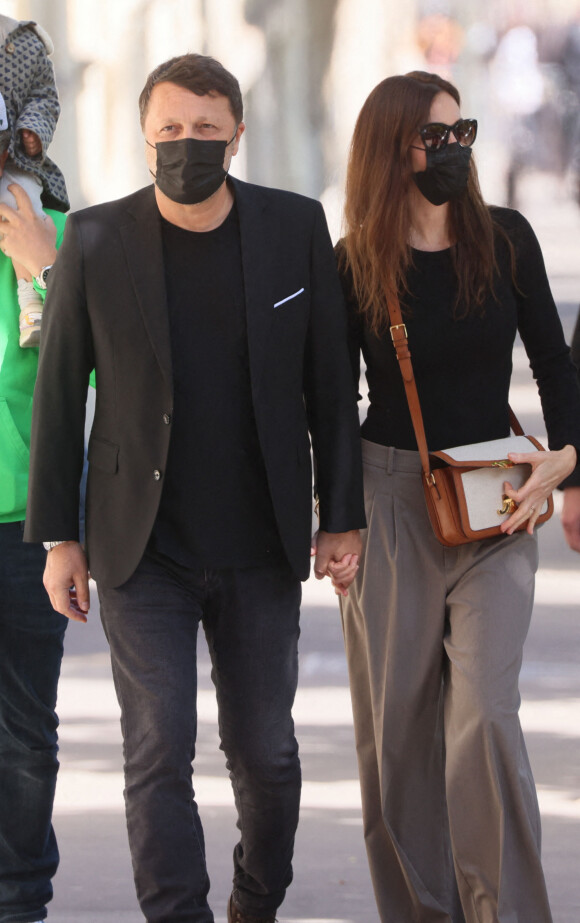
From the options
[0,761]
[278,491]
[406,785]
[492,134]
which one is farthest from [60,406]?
[492,134]

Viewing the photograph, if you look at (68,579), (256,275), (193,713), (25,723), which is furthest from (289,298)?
(25,723)

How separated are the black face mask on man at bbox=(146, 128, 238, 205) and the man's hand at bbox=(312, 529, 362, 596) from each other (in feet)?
2.34

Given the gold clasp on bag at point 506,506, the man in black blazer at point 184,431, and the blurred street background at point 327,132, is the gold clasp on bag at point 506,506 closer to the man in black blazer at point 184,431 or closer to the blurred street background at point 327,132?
the man in black blazer at point 184,431

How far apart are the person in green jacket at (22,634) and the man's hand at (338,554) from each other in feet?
1.94

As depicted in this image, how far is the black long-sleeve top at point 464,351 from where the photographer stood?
2680mm

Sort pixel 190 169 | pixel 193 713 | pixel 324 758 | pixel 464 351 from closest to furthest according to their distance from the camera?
pixel 190 169 → pixel 193 713 → pixel 464 351 → pixel 324 758

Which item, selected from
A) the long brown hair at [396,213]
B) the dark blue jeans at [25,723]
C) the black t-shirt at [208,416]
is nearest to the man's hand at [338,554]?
the black t-shirt at [208,416]

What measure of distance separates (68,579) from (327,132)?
2.12 m

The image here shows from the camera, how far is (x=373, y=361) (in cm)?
273

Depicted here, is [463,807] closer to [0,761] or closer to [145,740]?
[145,740]

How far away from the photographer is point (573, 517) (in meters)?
2.90

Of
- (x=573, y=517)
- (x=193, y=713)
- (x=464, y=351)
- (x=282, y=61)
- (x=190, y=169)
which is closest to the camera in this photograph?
(x=190, y=169)

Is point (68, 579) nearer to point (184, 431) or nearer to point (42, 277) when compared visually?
point (184, 431)

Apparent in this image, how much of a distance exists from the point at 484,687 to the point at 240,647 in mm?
485
